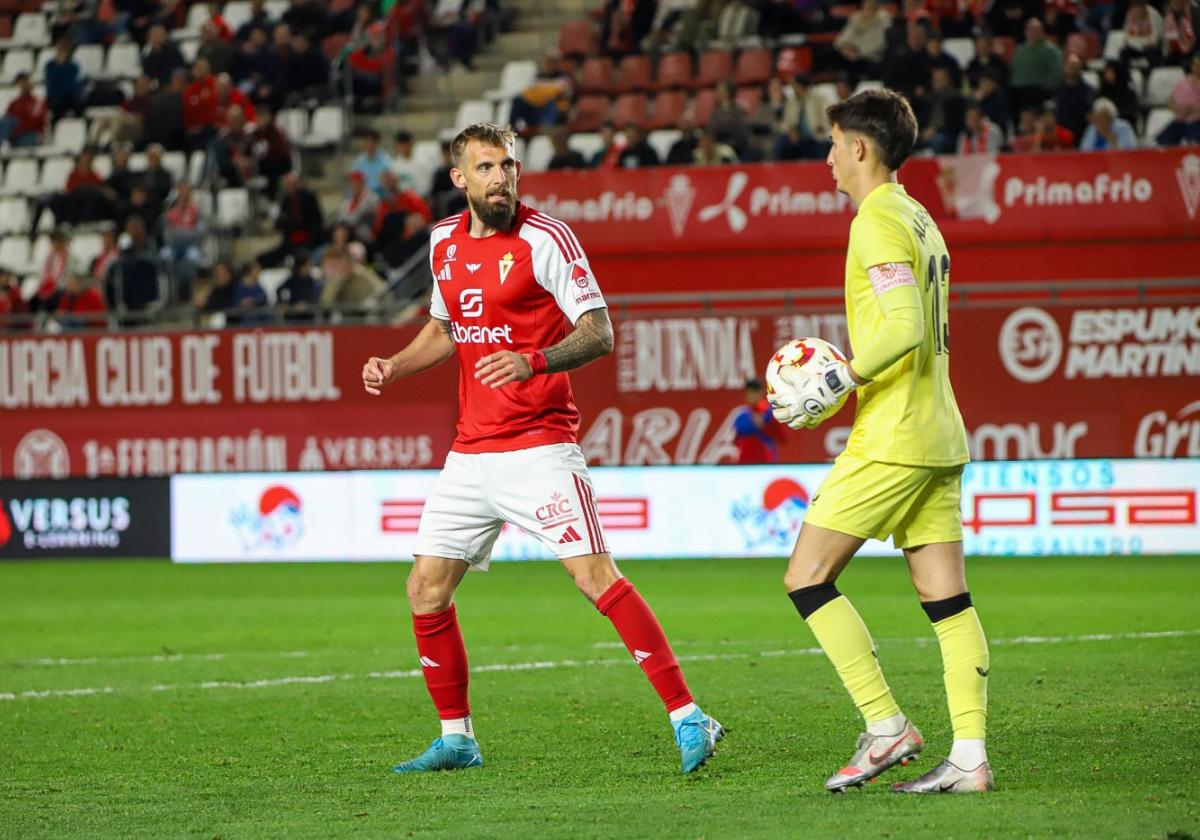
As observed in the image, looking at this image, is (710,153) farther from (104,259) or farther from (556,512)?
(556,512)

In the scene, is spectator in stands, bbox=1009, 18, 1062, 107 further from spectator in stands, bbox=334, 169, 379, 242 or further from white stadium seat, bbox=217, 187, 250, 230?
white stadium seat, bbox=217, 187, 250, 230

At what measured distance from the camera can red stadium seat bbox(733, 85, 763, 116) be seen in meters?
21.0

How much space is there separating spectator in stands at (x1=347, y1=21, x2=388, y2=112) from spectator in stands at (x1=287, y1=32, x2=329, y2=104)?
1.34 ft

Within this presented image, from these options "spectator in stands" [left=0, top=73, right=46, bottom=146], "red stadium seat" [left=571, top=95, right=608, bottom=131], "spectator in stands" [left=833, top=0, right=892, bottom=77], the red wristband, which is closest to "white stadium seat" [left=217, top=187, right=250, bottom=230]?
"spectator in stands" [left=0, top=73, right=46, bottom=146]

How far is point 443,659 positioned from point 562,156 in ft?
47.0

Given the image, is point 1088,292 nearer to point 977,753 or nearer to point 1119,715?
point 1119,715

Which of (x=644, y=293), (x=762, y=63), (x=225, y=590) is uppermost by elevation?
(x=762, y=63)

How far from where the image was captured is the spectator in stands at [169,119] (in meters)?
24.4

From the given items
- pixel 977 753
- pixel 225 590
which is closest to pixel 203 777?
pixel 977 753

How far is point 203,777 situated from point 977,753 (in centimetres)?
276

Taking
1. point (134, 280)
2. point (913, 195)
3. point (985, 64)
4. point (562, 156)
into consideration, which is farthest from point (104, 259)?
point (985, 64)

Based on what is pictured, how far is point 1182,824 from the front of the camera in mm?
5121

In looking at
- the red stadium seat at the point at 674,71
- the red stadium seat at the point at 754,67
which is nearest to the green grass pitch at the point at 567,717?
the red stadium seat at the point at 754,67

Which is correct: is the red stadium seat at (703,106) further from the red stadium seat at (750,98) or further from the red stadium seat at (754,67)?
the red stadium seat at (754,67)
